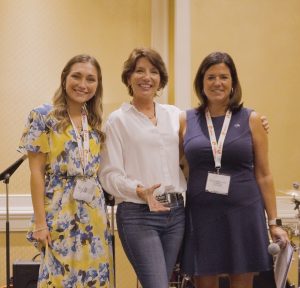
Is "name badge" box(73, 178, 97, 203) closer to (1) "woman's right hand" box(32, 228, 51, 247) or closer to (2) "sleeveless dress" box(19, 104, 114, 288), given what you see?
(2) "sleeveless dress" box(19, 104, 114, 288)

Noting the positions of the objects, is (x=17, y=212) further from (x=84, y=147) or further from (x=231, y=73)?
(x=231, y=73)

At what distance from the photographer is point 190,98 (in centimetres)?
345

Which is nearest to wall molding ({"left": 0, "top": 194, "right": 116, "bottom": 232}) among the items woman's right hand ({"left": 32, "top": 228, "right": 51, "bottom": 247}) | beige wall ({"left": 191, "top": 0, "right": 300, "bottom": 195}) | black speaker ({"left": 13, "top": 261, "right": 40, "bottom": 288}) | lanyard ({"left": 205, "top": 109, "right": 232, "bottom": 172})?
black speaker ({"left": 13, "top": 261, "right": 40, "bottom": 288})

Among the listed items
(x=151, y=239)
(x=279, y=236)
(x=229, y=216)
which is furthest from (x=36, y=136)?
(x=279, y=236)

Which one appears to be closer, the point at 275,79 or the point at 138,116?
the point at 138,116

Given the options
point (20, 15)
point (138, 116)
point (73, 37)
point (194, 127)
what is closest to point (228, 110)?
point (194, 127)

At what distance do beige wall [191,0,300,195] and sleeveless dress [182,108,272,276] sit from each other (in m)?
1.47

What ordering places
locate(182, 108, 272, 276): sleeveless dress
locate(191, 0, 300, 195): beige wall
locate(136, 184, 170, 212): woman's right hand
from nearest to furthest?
1. locate(136, 184, 170, 212): woman's right hand
2. locate(182, 108, 272, 276): sleeveless dress
3. locate(191, 0, 300, 195): beige wall

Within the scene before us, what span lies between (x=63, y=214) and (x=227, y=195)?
725mm

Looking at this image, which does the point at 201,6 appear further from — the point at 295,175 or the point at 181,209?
the point at 181,209

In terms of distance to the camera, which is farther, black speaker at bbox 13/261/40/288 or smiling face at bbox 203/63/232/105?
black speaker at bbox 13/261/40/288

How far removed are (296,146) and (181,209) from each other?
2000mm

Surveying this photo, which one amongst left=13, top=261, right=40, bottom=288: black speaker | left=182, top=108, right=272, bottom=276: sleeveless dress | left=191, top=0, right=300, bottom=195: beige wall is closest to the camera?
left=182, top=108, right=272, bottom=276: sleeveless dress

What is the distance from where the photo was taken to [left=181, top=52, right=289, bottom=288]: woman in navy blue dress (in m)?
2.02
